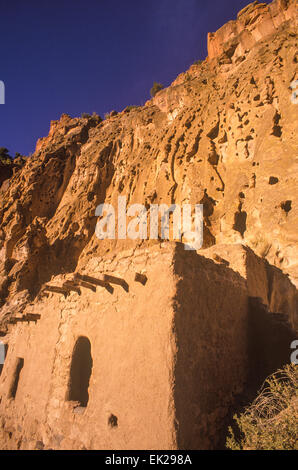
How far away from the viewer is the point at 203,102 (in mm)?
17453

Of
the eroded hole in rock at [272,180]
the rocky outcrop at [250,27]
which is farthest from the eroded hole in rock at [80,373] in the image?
the rocky outcrop at [250,27]

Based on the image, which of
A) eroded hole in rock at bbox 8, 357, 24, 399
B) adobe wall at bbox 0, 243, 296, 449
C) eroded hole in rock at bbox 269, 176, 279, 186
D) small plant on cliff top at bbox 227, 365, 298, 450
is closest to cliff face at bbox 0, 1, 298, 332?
eroded hole in rock at bbox 269, 176, 279, 186

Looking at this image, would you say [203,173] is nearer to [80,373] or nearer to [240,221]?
[240,221]

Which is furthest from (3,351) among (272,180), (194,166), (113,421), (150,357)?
(194,166)

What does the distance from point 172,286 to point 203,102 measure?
640 inches

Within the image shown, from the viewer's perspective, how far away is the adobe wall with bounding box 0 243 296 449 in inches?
148

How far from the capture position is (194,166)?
15234 millimetres

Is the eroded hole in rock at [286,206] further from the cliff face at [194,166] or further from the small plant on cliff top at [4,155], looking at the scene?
the small plant on cliff top at [4,155]

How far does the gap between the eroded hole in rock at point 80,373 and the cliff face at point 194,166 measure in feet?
21.5

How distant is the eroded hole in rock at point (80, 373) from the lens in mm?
5258

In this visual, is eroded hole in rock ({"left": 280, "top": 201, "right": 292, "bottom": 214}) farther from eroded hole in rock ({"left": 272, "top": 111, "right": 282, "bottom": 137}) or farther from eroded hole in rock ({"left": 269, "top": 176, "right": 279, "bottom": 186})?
eroded hole in rock ({"left": 272, "top": 111, "right": 282, "bottom": 137})

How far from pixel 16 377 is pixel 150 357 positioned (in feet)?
16.2

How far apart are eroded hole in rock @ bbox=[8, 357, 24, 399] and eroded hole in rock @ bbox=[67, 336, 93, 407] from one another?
96.7 inches
